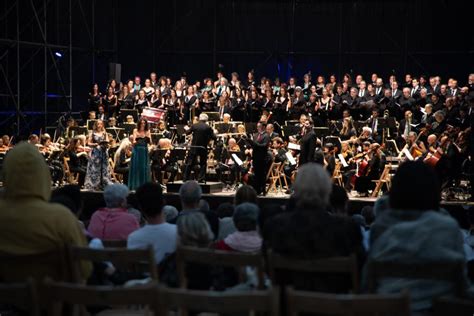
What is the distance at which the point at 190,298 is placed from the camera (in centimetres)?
346

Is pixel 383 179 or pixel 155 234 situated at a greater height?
pixel 155 234

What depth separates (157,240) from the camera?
205 inches

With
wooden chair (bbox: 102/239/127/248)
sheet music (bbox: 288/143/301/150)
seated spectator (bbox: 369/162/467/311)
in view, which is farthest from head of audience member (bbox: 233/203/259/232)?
sheet music (bbox: 288/143/301/150)

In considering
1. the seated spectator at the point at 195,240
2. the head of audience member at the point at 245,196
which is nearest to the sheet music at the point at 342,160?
the head of audience member at the point at 245,196

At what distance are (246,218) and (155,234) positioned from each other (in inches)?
24.3

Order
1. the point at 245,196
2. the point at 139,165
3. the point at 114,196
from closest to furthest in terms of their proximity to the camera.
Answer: the point at 114,196 → the point at 245,196 → the point at 139,165

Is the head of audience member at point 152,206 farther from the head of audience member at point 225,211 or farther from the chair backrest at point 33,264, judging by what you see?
the head of audience member at point 225,211

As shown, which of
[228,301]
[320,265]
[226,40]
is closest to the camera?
[228,301]

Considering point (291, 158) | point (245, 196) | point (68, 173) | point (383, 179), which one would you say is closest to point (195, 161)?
point (291, 158)

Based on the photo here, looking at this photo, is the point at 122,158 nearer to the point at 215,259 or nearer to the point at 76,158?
the point at 76,158

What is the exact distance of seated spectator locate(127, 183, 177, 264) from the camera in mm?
5207

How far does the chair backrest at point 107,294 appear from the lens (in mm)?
3521

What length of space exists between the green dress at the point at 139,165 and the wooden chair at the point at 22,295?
11.3m

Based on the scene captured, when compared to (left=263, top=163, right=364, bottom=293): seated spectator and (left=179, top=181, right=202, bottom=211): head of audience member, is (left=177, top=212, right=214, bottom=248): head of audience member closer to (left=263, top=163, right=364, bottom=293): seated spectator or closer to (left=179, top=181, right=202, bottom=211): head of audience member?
(left=263, top=163, right=364, bottom=293): seated spectator
